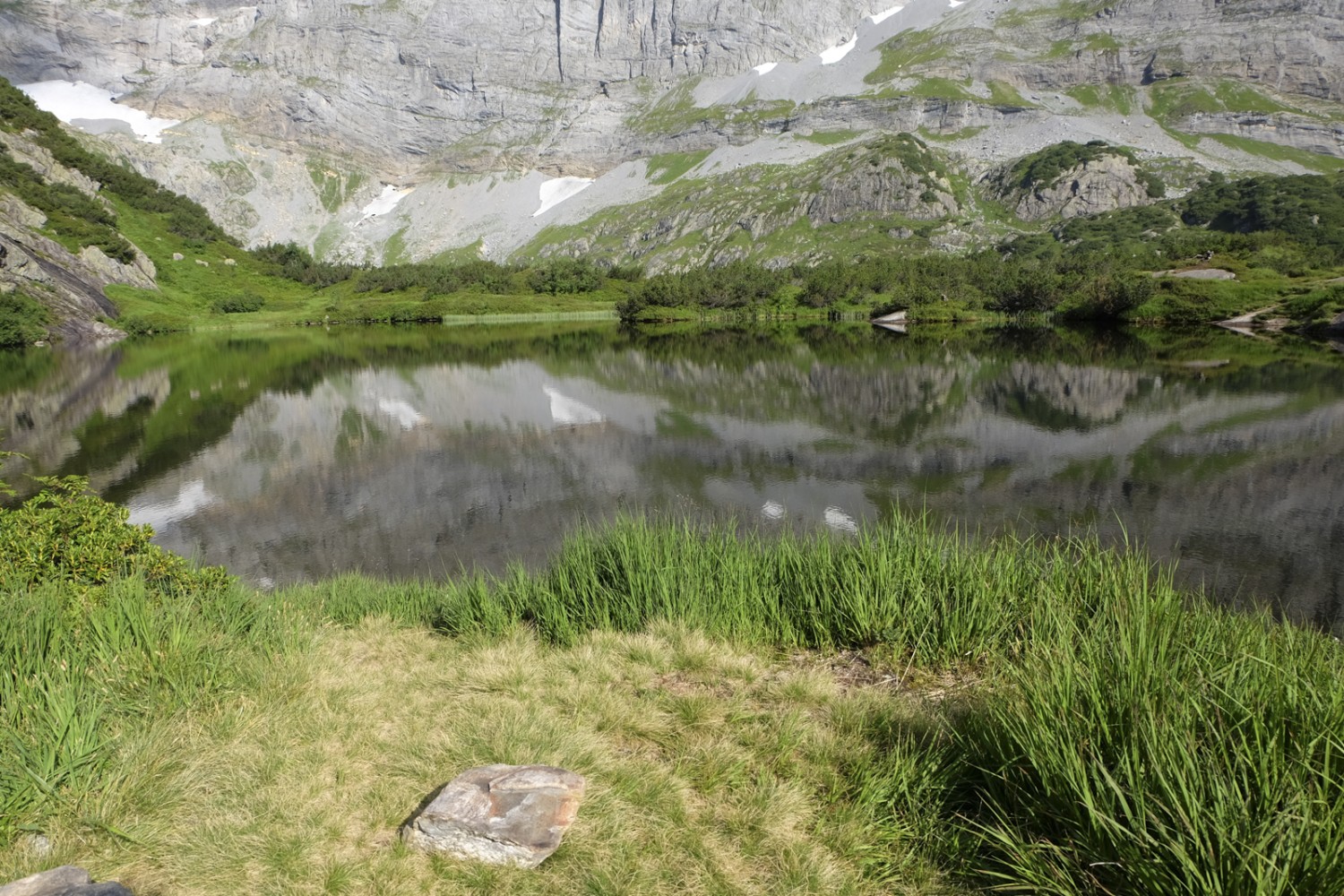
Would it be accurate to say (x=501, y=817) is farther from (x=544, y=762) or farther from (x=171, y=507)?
(x=171, y=507)

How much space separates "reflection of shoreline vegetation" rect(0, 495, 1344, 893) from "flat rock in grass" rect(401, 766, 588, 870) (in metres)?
0.15

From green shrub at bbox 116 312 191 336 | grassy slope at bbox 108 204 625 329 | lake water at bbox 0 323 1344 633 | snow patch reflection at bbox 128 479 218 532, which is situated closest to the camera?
lake water at bbox 0 323 1344 633

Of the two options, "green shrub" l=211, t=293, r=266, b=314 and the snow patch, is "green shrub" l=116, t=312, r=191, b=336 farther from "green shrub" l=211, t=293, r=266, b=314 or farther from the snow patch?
the snow patch

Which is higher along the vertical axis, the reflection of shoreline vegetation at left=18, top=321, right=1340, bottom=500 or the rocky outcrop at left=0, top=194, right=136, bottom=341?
the rocky outcrop at left=0, top=194, right=136, bottom=341

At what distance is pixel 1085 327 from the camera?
76.9 meters

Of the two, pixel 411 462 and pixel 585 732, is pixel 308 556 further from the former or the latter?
pixel 585 732

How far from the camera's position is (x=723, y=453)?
78.0 ft

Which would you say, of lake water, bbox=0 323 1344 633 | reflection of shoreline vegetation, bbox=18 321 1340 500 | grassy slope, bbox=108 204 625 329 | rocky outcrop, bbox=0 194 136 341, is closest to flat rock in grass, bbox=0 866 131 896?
lake water, bbox=0 323 1344 633

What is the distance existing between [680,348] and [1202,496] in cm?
5024

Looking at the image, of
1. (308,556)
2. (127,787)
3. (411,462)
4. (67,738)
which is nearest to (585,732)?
(127,787)

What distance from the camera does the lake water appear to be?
1600 centimetres

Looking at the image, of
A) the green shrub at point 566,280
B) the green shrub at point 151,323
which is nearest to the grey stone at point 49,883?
the green shrub at point 151,323

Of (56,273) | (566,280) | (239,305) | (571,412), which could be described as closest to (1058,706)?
(571,412)

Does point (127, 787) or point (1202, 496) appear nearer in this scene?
point (127, 787)
